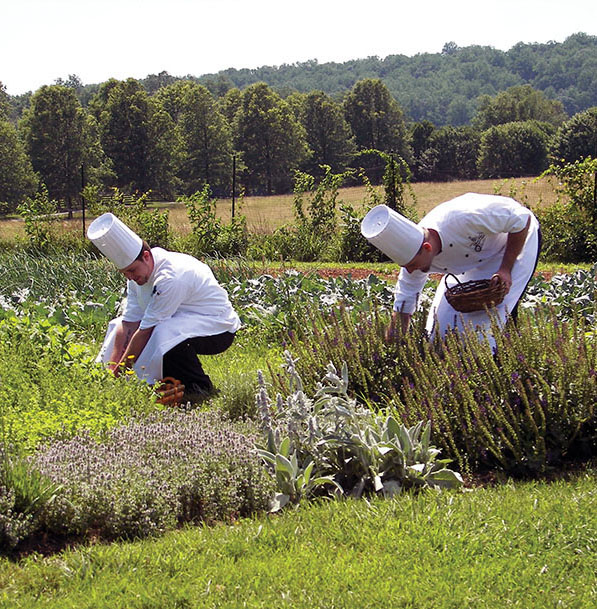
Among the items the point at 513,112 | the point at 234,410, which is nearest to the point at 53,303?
the point at 234,410

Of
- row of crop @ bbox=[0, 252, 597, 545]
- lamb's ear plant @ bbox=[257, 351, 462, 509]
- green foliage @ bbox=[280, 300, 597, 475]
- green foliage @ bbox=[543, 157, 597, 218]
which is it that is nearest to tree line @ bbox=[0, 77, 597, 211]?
green foliage @ bbox=[543, 157, 597, 218]

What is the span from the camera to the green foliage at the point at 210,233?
13125 millimetres

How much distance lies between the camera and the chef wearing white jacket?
4.32m

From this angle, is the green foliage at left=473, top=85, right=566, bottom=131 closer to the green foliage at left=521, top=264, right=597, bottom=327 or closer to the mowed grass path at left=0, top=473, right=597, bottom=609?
the green foliage at left=521, top=264, right=597, bottom=327

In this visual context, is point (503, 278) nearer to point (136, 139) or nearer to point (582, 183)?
point (582, 183)

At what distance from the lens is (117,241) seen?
474 centimetres

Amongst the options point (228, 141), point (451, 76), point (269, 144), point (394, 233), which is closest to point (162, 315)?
point (394, 233)

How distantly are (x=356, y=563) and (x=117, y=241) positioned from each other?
2.78 meters

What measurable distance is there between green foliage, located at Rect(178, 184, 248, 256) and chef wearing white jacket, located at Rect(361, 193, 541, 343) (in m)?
8.47

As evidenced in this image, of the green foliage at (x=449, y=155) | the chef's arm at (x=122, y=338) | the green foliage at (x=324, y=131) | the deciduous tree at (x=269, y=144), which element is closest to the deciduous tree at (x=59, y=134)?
the deciduous tree at (x=269, y=144)

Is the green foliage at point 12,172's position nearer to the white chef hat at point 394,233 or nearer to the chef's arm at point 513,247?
the white chef hat at point 394,233

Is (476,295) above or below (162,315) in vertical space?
above

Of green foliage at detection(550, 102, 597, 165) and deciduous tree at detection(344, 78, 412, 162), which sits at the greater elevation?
deciduous tree at detection(344, 78, 412, 162)

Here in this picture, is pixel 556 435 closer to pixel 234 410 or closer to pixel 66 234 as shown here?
pixel 234 410
